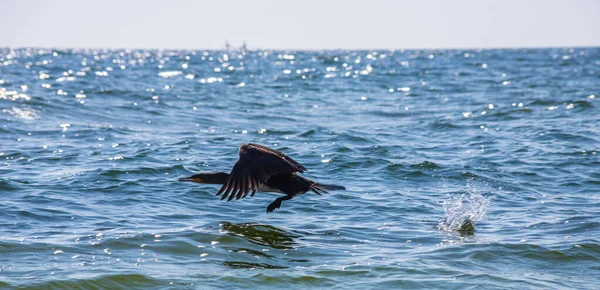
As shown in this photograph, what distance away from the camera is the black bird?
330 inches

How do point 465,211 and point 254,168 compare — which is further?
point 465,211

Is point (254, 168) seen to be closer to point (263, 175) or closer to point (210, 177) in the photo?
point (263, 175)

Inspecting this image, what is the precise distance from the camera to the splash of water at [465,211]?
9000 mm

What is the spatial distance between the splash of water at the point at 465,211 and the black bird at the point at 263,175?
1396mm

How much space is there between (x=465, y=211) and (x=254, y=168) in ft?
8.94

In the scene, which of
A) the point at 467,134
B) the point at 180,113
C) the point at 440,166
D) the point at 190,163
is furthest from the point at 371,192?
the point at 180,113

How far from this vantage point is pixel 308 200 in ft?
35.1

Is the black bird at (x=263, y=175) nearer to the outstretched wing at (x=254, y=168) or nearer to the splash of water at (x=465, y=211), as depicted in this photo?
the outstretched wing at (x=254, y=168)

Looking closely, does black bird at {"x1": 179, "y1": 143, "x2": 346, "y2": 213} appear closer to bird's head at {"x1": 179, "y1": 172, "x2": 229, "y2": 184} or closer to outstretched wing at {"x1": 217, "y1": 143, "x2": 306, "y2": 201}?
outstretched wing at {"x1": 217, "y1": 143, "x2": 306, "y2": 201}

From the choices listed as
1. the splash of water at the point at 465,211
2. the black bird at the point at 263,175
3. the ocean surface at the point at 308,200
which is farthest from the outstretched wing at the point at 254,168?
the splash of water at the point at 465,211

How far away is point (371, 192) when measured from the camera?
36.2ft

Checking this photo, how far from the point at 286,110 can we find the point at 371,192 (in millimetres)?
11404

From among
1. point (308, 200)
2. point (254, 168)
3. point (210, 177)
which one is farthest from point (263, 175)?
point (308, 200)

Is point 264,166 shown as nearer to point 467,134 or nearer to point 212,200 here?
point 212,200
